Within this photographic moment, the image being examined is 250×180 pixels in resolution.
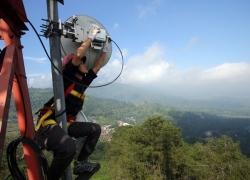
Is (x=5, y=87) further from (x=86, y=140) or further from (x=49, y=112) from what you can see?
(x=86, y=140)

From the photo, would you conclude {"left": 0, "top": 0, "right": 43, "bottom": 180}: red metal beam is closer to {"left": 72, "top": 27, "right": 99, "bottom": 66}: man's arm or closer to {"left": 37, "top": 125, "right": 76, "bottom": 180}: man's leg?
{"left": 37, "top": 125, "right": 76, "bottom": 180}: man's leg

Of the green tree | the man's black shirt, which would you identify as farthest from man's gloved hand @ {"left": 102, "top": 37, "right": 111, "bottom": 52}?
the green tree

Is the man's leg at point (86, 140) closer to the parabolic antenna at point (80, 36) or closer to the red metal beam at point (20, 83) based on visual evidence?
the red metal beam at point (20, 83)

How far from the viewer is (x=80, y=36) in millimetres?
2830

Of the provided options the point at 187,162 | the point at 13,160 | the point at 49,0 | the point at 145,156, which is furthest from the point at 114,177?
the point at 49,0

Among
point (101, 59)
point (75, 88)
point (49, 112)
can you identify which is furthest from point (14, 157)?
point (101, 59)

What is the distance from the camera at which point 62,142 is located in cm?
250

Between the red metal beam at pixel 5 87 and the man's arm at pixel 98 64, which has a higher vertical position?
the man's arm at pixel 98 64

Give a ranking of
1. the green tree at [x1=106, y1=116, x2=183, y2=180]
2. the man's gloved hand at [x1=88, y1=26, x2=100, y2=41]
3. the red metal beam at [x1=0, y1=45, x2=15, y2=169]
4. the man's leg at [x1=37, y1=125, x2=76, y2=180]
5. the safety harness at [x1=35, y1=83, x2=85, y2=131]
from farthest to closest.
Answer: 1. the green tree at [x1=106, y1=116, x2=183, y2=180]
2. the man's gloved hand at [x1=88, y1=26, x2=100, y2=41]
3. the safety harness at [x1=35, y1=83, x2=85, y2=131]
4. the man's leg at [x1=37, y1=125, x2=76, y2=180]
5. the red metal beam at [x1=0, y1=45, x2=15, y2=169]

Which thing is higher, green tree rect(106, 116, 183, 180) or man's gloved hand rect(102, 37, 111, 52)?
man's gloved hand rect(102, 37, 111, 52)

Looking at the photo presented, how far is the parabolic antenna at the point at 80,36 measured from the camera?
8.86ft

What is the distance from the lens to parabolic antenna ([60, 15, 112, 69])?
→ 2699mm

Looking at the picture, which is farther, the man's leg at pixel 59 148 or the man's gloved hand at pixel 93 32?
the man's gloved hand at pixel 93 32

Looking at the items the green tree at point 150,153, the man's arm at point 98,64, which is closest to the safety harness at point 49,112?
the man's arm at point 98,64
